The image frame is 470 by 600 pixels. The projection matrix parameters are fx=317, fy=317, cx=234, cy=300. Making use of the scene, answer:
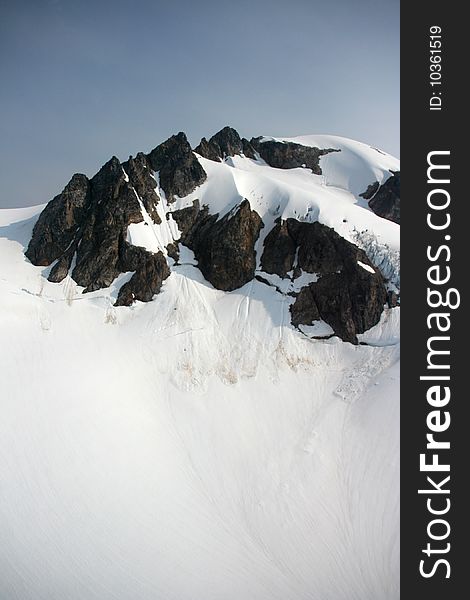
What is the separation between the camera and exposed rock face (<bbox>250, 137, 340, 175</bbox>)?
178 feet

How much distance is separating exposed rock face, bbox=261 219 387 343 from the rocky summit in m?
0.10

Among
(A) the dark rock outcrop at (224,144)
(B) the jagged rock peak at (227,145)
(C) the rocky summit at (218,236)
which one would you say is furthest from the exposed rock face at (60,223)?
(B) the jagged rock peak at (227,145)

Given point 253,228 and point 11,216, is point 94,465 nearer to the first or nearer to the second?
point 253,228

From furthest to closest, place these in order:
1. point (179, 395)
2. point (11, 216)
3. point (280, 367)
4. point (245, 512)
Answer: point (11, 216), point (280, 367), point (179, 395), point (245, 512)

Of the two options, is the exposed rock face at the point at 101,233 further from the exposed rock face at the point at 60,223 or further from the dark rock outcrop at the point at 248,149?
the dark rock outcrop at the point at 248,149

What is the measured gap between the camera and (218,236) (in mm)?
35625

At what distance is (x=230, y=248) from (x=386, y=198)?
79.7 feet

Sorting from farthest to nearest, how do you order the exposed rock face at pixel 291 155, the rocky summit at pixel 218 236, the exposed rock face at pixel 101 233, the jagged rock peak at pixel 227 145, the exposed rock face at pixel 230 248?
the exposed rock face at pixel 291 155, the jagged rock peak at pixel 227 145, the exposed rock face at pixel 230 248, the exposed rock face at pixel 101 233, the rocky summit at pixel 218 236

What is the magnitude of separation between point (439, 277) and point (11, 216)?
52.2 metres

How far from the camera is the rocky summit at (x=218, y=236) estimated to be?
31.8m

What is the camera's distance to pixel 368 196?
46.3 m

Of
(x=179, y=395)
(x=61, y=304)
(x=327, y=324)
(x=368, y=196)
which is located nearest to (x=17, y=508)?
(x=179, y=395)

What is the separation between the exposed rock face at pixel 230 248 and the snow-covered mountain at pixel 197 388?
0.75ft

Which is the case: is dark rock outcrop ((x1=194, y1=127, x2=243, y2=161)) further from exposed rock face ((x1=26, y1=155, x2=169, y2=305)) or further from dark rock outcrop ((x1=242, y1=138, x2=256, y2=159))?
exposed rock face ((x1=26, y1=155, x2=169, y2=305))
